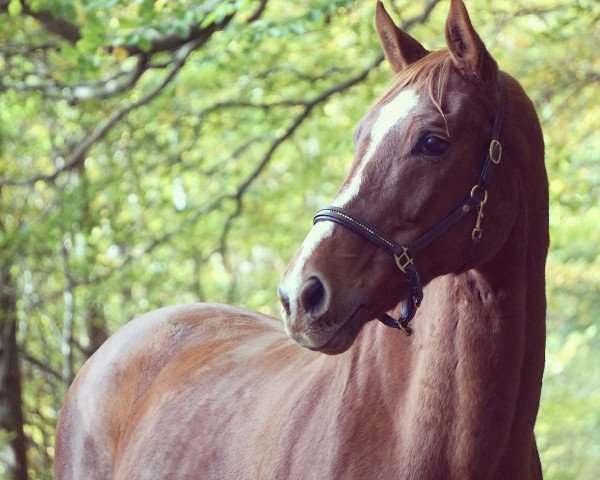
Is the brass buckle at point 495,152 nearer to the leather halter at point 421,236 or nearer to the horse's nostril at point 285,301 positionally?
the leather halter at point 421,236

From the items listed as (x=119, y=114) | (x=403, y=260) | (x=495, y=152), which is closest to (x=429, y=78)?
(x=495, y=152)

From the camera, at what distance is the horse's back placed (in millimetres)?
3617

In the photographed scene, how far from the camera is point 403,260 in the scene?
219cm

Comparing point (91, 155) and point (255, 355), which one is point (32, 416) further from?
point (255, 355)

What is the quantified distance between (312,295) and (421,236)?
33cm

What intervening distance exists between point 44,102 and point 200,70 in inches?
48.4

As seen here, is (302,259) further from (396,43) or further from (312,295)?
(396,43)

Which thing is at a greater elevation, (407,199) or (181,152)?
(407,199)

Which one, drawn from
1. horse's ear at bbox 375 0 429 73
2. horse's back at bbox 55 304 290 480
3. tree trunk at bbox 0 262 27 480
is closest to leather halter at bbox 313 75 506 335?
horse's ear at bbox 375 0 429 73

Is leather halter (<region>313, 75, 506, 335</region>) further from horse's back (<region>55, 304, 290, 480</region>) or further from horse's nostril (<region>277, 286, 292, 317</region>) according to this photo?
horse's back (<region>55, 304, 290, 480</region>)

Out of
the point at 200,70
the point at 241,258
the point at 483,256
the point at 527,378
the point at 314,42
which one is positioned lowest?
the point at 241,258

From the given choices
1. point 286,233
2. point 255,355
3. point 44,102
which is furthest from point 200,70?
point 255,355

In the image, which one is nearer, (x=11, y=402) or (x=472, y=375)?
(x=472, y=375)

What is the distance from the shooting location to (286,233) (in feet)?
31.3
